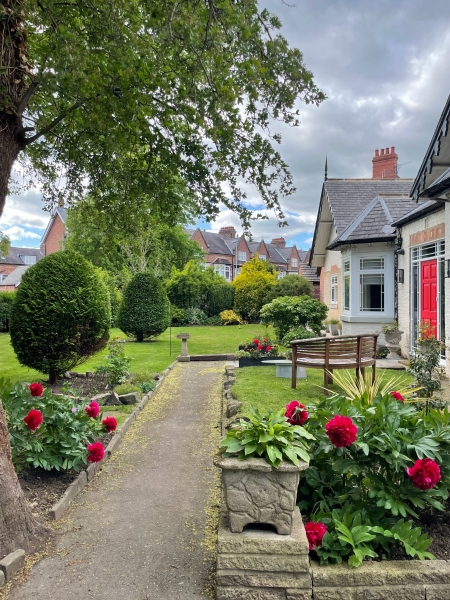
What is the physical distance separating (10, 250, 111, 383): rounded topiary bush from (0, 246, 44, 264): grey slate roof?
57.1 meters

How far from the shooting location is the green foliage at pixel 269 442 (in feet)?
8.55

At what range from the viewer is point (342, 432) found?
104 inches

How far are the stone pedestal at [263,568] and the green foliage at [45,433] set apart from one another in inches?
87.5

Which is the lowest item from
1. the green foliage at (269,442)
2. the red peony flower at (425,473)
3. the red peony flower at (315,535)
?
the red peony flower at (315,535)

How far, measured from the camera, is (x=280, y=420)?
296cm

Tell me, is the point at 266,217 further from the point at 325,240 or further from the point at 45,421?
the point at 325,240

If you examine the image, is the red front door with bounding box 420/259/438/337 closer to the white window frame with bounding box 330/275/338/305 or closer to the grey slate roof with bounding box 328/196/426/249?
the grey slate roof with bounding box 328/196/426/249

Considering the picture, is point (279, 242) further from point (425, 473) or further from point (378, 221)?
point (425, 473)

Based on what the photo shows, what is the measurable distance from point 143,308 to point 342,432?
15.7 m

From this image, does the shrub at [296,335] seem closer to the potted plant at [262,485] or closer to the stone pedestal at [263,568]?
the potted plant at [262,485]

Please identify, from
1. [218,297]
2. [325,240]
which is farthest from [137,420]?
[218,297]

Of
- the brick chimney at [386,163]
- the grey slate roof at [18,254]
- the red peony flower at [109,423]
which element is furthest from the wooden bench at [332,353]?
the grey slate roof at [18,254]

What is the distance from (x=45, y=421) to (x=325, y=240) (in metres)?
18.1

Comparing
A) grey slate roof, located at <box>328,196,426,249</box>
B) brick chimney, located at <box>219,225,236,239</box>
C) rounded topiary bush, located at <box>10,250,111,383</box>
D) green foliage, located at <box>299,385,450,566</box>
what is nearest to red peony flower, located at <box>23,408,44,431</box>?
green foliage, located at <box>299,385,450,566</box>
